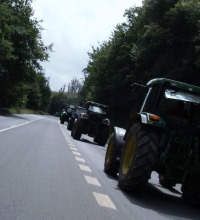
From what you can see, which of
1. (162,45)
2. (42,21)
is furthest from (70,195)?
(42,21)

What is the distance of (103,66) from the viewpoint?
55156 mm

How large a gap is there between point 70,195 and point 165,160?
1.66 meters

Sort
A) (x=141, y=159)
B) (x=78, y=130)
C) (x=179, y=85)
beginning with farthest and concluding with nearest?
(x=78, y=130), (x=179, y=85), (x=141, y=159)

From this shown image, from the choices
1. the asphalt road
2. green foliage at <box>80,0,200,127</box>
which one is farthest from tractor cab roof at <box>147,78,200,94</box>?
green foliage at <box>80,0,200,127</box>

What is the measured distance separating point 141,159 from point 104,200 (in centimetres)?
98

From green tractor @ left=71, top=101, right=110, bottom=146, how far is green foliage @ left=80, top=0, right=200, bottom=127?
28.1 ft

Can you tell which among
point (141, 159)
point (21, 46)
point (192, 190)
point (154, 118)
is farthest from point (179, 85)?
point (21, 46)

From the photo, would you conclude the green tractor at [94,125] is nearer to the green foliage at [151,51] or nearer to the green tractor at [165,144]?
the green foliage at [151,51]

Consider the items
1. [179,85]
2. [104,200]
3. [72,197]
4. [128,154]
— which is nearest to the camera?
[72,197]

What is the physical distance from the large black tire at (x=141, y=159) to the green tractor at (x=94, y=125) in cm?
1465

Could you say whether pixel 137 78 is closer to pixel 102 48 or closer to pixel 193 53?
pixel 193 53

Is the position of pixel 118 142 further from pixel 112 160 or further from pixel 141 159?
pixel 141 159

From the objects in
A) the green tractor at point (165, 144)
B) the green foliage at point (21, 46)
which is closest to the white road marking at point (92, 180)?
the green tractor at point (165, 144)

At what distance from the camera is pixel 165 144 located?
712 centimetres
